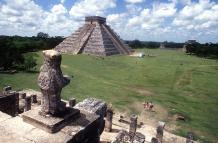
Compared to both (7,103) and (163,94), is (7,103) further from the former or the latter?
(163,94)

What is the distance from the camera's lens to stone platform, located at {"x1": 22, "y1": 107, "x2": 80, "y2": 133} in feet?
15.6

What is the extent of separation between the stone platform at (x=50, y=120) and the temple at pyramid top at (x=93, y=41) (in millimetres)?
54270

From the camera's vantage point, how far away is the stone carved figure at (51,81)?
472cm

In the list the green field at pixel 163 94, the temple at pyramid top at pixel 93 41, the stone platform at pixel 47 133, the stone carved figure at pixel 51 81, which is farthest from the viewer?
the temple at pyramid top at pixel 93 41

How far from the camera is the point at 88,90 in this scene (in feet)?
74.5

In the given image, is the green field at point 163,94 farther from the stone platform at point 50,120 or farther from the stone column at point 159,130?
the stone platform at point 50,120

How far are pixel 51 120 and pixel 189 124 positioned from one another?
1309 centimetres

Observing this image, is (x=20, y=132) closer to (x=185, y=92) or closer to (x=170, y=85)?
(x=185, y=92)

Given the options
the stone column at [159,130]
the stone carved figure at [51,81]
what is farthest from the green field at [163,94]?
the stone carved figure at [51,81]

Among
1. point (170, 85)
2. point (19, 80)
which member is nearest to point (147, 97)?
point (170, 85)

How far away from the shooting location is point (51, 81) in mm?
4770

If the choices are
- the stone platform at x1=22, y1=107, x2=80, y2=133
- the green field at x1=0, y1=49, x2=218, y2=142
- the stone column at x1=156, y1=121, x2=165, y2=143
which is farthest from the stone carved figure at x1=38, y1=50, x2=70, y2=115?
the green field at x1=0, y1=49, x2=218, y2=142

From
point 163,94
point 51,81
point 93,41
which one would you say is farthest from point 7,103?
point 93,41

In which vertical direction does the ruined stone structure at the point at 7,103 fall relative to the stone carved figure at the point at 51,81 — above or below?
below
